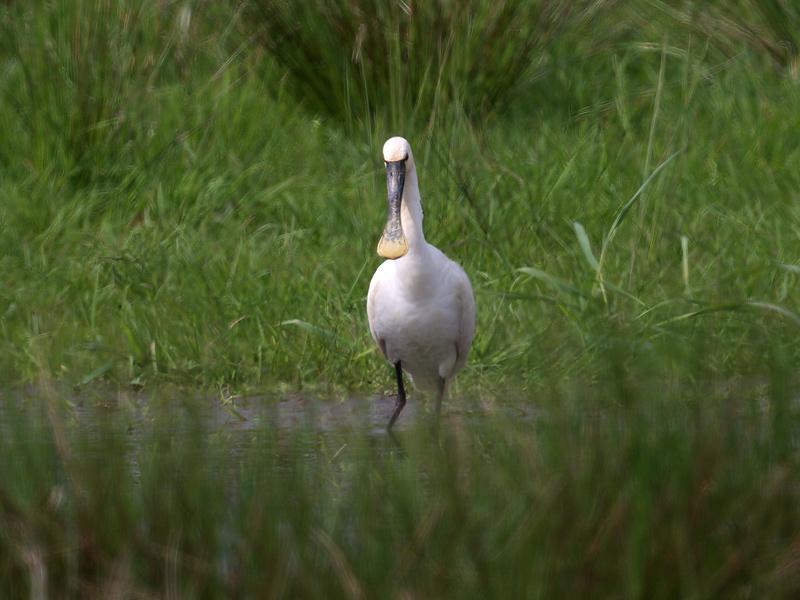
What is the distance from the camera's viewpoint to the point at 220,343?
525cm

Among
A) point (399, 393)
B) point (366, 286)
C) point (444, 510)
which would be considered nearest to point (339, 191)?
point (366, 286)

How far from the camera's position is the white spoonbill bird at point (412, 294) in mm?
4734

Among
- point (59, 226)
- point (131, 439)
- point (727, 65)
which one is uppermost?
point (727, 65)

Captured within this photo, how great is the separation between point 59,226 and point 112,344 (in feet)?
4.06

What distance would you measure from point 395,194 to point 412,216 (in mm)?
81

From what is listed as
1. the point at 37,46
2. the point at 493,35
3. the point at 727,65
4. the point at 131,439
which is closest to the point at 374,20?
the point at 493,35

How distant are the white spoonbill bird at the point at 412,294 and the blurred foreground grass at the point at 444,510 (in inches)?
74.1

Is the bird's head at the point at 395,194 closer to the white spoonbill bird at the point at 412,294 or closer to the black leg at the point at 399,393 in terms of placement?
the white spoonbill bird at the point at 412,294

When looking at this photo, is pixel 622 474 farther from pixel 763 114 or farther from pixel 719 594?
pixel 763 114

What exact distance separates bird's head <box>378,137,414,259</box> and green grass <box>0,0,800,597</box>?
1.07 feet

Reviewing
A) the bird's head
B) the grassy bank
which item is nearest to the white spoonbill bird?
the bird's head

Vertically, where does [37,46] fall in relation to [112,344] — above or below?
above

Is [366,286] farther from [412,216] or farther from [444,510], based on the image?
[444,510]

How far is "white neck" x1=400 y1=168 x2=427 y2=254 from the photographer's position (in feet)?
15.5
